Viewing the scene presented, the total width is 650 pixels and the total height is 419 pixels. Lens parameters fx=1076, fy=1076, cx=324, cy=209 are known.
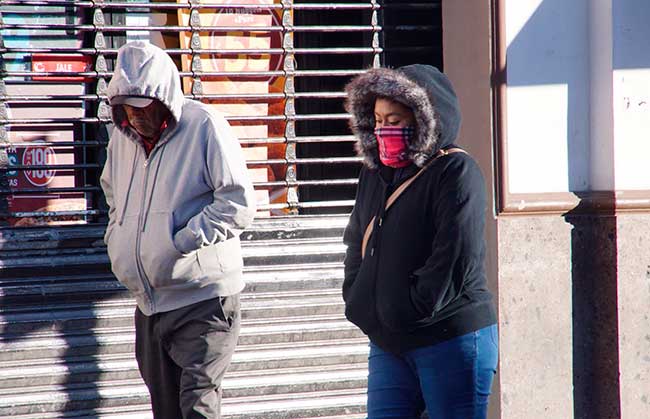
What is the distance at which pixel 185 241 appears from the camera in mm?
4004

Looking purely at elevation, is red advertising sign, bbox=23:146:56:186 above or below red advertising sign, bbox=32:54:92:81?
below

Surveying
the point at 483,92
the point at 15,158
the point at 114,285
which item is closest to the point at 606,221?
the point at 483,92

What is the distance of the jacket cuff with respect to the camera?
399 cm

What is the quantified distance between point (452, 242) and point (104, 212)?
2731mm

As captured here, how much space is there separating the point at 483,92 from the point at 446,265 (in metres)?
2.54

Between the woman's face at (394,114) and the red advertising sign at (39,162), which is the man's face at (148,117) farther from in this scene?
the red advertising sign at (39,162)

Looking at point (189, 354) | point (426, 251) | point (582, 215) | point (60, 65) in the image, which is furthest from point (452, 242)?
point (60, 65)

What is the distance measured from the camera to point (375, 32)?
20.1 ft

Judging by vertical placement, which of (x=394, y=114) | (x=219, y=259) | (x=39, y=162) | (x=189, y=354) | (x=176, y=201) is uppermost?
(x=394, y=114)

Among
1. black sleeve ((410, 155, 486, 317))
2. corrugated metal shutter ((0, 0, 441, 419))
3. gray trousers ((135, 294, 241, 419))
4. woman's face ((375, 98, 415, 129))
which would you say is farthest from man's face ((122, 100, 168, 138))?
corrugated metal shutter ((0, 0, 441, 419))

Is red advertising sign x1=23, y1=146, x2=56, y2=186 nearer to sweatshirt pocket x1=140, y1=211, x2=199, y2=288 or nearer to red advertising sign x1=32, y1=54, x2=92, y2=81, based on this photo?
red advertising sign x1=32, y1=54, x2=92, y2=81

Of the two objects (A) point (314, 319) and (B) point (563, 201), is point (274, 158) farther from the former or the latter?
(B) point (563, 201)

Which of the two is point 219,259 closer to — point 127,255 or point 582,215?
point 127,255

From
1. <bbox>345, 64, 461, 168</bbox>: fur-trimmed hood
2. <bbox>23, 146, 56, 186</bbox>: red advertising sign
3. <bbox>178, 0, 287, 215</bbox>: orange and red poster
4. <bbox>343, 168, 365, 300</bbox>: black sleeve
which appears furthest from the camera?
<bbox>178, 0, 287, 215</bbox>: orange and red poster
